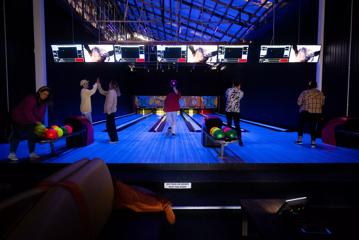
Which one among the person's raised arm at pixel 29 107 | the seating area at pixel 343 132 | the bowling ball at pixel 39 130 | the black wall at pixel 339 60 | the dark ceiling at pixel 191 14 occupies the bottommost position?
the seating area at pixel 343 132

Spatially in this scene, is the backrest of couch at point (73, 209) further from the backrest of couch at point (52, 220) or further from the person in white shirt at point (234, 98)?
the person in white shirt at point (234, 98)

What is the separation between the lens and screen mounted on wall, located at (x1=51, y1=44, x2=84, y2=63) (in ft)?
23.0

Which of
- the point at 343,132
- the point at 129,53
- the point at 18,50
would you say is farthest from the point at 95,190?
the point at 129,53

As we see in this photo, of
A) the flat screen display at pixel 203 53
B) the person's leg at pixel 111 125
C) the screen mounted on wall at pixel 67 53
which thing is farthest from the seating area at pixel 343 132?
the screen mounted on wall at pixel 67 53

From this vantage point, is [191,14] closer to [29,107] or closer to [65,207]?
[29,107]

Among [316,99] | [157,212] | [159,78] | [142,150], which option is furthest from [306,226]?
[159,78]

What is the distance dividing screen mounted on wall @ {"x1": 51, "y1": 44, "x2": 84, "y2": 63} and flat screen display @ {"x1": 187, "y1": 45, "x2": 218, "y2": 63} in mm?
2987

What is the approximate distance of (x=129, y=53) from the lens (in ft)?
24.6

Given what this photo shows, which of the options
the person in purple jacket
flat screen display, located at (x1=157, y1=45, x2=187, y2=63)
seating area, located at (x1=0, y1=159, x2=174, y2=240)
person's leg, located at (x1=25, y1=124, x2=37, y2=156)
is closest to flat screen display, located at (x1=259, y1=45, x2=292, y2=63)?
flat screen display, located at (x1=157, y1=45, x2=187, y2=63)

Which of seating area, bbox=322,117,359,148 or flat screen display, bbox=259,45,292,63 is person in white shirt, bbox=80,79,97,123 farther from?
seating area, bbox=322,117,359,148

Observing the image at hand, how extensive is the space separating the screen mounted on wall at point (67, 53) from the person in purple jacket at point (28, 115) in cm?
342

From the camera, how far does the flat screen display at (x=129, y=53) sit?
7.39 metres

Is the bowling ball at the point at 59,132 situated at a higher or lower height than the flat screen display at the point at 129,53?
lower

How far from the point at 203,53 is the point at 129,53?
209 cm
